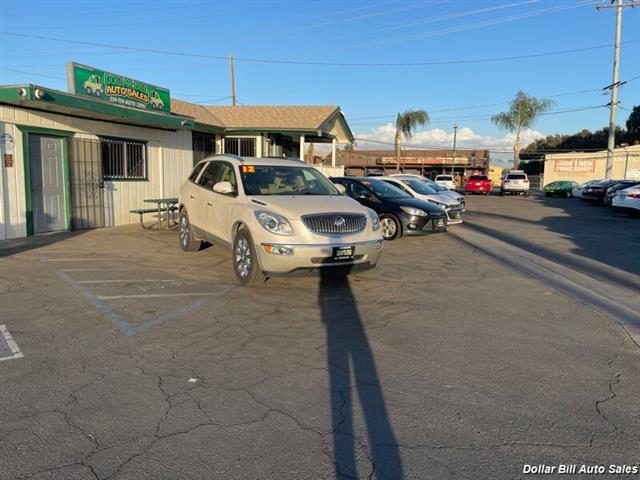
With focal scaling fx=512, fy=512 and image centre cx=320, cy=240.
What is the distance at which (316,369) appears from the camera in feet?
14.5

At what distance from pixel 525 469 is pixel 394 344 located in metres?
2.14

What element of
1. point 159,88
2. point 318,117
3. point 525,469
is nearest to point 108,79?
point 159,88

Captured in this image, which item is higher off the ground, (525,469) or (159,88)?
(159,88)

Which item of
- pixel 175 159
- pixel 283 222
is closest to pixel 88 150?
pixel 175 159

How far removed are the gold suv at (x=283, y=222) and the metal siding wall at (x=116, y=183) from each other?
5.18m

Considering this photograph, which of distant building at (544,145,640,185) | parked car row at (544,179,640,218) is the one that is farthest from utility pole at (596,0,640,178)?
distant building at (544,145,640,185)

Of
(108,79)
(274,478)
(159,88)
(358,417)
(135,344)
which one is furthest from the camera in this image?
(159,88)

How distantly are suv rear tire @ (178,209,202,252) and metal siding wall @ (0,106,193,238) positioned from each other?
408 centimetres

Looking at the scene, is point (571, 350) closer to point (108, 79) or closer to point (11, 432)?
point (11, 432)

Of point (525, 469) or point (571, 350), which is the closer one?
point (525, 469)

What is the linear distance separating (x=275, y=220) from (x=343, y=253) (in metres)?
1.01

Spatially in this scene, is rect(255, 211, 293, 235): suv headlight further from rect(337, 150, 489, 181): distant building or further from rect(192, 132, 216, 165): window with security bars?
rect(337, 150, 489, 181): distant building

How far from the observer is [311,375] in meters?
4.29

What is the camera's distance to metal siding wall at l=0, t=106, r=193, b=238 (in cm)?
1112
